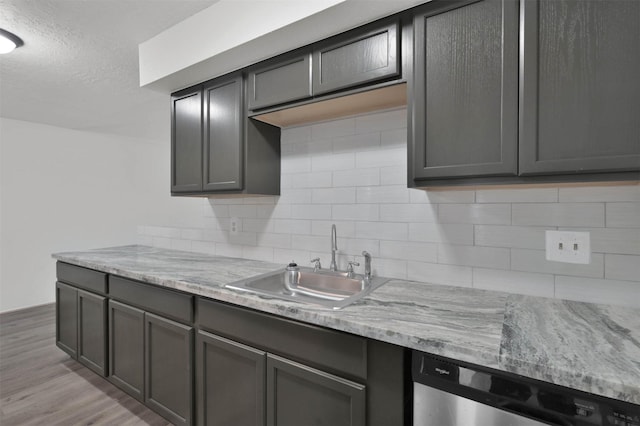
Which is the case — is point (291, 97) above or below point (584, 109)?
above

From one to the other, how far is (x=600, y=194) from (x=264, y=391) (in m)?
1.65

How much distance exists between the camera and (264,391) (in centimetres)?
138

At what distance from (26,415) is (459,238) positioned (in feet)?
9.48

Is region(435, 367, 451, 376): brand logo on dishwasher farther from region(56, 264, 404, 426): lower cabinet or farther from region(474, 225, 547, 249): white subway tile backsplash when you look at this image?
region(474, 225, 547, 249): white subway tile backsplash

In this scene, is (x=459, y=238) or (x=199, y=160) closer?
(x=459, y=238)

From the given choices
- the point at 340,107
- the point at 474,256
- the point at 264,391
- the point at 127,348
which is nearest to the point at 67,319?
the point at 127,348

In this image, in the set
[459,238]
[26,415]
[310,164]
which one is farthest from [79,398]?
[459,238]

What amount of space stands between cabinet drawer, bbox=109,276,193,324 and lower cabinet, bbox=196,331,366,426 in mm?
177

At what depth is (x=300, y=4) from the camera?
1455mm

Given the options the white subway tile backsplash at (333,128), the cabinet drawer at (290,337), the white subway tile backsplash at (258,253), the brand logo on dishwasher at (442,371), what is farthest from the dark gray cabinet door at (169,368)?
the white subway tile backsplash at (333,128)

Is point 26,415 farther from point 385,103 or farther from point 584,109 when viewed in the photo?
point 584,109

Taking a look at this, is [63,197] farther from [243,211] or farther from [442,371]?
[442,371]

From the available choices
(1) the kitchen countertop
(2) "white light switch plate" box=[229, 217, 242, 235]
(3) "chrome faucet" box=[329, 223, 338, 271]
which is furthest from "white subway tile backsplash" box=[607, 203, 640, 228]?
(2) "white light switch plate" box=[229, 217, 242, 235]

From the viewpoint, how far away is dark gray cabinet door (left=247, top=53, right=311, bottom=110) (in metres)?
1.67
